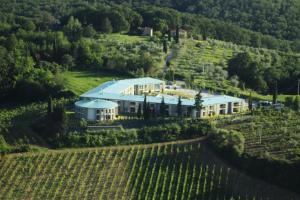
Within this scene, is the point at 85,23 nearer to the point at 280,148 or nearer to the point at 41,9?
the point at 41,9

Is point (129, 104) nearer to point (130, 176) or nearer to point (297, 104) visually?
point (130, 176)

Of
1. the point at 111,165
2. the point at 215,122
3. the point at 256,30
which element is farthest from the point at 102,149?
the point at 256,30

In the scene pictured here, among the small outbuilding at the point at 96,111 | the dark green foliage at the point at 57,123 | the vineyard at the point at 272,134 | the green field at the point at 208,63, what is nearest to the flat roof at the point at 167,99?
the small outbuilding at the point at 96,111

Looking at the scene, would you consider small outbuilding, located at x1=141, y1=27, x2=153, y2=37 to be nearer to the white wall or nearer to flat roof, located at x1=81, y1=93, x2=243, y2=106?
flat roof, located at x1=81, y1=93, x2=243, y2=106

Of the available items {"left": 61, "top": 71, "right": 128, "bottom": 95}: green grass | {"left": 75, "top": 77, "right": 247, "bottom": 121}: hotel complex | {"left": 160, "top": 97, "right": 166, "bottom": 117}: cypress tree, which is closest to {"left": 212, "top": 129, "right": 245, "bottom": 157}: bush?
{"left": 75, "top": 77, "right": 247, "bottom": 121}: hotel complex

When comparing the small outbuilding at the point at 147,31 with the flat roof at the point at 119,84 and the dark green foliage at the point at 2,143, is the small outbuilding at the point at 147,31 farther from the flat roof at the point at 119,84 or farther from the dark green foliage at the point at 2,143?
the dark green foliage at the point at 2,143

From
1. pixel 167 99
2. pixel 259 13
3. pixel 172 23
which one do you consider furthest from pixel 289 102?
pixel 259 13
